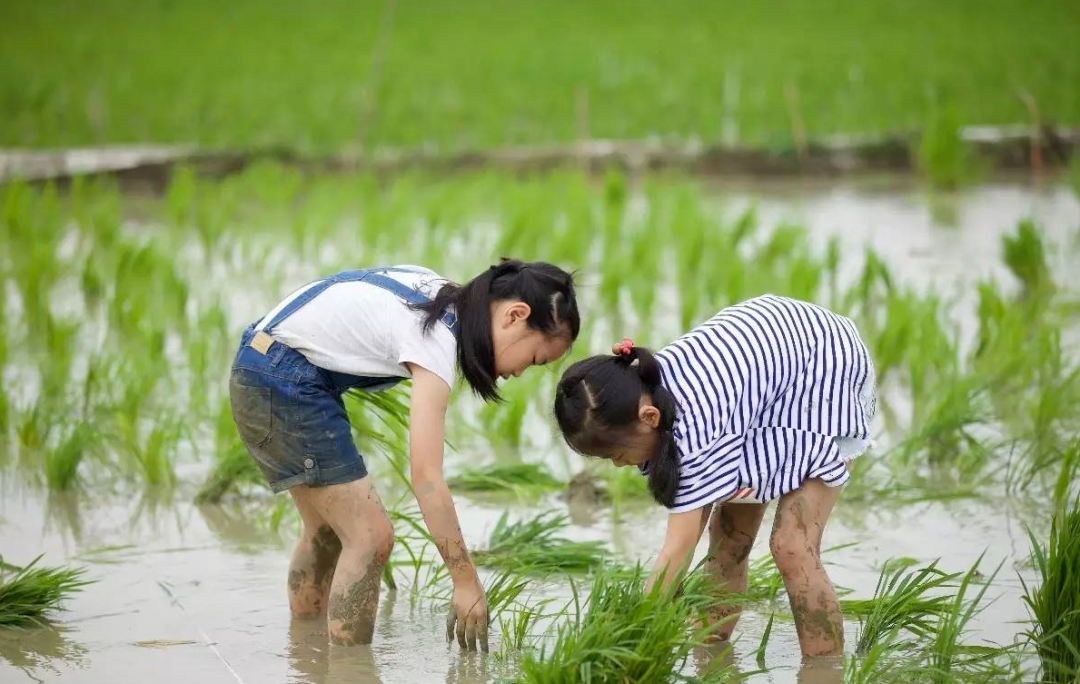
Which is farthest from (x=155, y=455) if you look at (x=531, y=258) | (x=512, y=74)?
(x=512, y=74)

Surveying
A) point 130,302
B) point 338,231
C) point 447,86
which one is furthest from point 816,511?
point 447,86

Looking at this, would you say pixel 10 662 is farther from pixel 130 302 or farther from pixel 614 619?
pixel 130 302

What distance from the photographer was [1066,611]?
8.21 ft

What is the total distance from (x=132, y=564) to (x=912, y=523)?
6.14ft

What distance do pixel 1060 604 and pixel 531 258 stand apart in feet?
13.3

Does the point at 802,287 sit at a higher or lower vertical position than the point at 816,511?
higher

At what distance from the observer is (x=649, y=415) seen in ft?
8.19

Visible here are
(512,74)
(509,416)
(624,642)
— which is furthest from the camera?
(512,74)

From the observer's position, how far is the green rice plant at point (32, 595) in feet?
9.71

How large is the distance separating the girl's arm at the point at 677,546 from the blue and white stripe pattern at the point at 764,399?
22 millimetres

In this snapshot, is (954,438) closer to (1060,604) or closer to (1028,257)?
(1060,604)

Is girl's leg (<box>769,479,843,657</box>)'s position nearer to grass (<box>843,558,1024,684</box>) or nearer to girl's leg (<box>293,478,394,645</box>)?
grass (<box>843,558,1024,684</box>)

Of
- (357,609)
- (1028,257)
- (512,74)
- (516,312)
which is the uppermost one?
(512,74)

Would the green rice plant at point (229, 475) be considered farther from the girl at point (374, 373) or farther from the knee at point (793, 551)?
the knee at point (793, 551)
